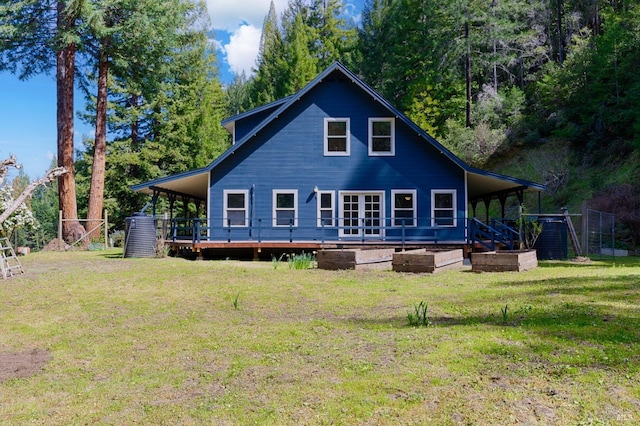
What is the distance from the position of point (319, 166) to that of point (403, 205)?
12.7 ft

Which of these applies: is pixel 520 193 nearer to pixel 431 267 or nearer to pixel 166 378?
pixel 431 267

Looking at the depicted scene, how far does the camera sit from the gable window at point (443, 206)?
1912 centimetres

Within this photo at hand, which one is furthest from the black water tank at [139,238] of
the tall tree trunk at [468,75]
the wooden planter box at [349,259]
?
the tall tree trunk at [468,75]

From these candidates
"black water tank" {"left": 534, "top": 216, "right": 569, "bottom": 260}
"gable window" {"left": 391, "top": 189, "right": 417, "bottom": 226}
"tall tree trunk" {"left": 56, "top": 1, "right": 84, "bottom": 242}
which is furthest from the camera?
"tall tree trunk" {"left": 56, "top": 1, "right": 84, "bottom": 242}

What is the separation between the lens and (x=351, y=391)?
162 inches

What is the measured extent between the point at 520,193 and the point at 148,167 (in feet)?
79.1

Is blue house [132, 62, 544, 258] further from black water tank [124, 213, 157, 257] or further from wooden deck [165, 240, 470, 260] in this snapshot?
black water tank [124, 213, 157, 257]

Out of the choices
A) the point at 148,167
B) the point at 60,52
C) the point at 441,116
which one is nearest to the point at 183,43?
the point at 148,167

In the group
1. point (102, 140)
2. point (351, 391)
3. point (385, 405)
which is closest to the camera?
point (385, 405)

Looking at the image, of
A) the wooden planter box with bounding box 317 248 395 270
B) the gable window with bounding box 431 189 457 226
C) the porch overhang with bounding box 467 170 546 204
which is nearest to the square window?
the gable window with bounding box 431 189 457 226

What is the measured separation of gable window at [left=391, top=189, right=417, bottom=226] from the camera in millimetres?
19203

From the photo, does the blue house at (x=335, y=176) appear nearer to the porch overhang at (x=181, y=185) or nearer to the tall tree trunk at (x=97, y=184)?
the porch overhang at (x=181, y=185)

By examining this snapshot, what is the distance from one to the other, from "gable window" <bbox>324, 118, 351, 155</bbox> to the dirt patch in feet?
48.7

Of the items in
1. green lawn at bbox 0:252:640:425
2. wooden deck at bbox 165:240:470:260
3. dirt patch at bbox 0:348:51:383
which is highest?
wooden deck at bbox 165:240:470:260
